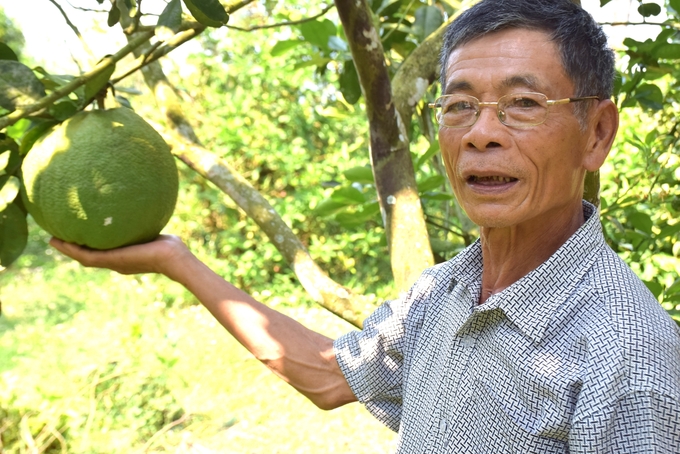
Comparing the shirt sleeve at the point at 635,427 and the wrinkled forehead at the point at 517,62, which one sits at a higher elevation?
Answer: the wrinkled forehead at the point at 517,62

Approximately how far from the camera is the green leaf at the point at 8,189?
1103 mm

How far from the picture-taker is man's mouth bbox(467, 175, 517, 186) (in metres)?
0.96

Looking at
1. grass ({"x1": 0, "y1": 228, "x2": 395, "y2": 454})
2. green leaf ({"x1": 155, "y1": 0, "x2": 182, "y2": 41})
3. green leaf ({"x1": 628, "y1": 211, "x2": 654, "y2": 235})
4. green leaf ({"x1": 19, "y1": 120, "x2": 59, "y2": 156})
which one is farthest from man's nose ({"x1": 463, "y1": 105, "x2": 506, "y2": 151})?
grass ({"x1": 0, "y1": 228, "x2": 395, "y2": 454})

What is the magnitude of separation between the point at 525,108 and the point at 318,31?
876 mm

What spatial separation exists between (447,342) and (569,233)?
0.24 metres

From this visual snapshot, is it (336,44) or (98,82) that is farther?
(336,44)

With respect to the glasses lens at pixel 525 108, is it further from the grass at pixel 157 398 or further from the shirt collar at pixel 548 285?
the grass at pixel 157 398

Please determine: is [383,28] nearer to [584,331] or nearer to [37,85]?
[37,85]

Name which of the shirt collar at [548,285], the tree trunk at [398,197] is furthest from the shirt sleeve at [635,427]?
the tree trunk at [398,197]

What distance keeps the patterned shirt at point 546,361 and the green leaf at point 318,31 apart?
761 mm

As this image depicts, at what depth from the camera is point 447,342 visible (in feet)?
3.45

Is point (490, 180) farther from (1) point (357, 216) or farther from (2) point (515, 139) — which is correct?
(1) point (357, 216)

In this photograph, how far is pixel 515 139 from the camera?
3.08 ft

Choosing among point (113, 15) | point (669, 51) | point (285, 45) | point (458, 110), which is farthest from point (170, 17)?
point (669, 51)
